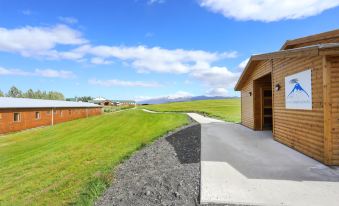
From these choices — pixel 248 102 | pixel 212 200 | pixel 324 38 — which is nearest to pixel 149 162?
pixel 212 200

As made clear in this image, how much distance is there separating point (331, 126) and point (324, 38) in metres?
3.88

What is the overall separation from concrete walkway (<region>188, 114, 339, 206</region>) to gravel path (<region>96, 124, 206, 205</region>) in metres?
0.31

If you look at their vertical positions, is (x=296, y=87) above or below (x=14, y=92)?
below

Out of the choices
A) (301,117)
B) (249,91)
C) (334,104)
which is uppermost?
(249,91)

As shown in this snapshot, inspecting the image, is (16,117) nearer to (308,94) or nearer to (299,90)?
(299,90)

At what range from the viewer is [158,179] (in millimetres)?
5641

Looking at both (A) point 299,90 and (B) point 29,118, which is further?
(B) point 29,118

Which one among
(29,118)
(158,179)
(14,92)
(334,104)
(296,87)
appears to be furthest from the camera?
(14,92)

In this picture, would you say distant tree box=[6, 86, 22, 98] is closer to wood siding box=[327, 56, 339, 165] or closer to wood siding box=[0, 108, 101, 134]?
wood siding box=[0, 108, 101, 134]

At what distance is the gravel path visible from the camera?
474 cm

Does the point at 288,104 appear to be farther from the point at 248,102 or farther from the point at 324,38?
the point at 248,102

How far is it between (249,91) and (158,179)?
426 inches

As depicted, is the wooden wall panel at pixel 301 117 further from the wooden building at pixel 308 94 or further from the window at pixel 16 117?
the window at pixel 16 117

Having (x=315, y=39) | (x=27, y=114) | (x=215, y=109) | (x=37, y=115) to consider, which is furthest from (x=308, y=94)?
(x=215, y=109)
